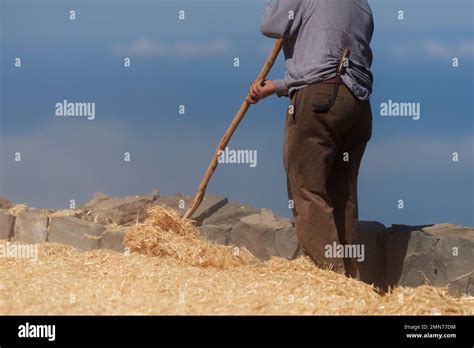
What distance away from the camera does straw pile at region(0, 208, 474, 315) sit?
14.7 ft

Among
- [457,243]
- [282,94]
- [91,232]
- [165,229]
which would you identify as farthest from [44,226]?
[457,243]

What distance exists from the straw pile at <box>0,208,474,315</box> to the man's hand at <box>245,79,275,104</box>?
1.05 meters

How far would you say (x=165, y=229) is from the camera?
20.8 feet

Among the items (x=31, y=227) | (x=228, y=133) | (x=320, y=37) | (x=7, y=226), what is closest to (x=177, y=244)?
(x=228, y=133)

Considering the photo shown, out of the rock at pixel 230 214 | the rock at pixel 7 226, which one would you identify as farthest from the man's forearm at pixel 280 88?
the rock at pixel 7 226

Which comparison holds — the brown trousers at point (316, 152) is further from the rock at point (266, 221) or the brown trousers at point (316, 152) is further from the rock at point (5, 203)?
the rock at point (5, 203)

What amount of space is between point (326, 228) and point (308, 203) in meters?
0.19

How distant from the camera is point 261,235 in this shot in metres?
6.80

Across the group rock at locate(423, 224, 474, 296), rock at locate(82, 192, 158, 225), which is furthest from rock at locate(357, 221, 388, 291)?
rock at locate(82, 192, 158, 225)

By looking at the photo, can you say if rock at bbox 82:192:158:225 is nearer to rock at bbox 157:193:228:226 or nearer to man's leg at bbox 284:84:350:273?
rock at bbox 157:193:228:226

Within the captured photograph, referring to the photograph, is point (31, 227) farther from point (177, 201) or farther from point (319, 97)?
point (319, 97)

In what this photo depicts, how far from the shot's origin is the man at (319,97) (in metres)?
5.52

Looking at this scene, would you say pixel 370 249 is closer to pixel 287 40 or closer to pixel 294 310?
pixel 287 40

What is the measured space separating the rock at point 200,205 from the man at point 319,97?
1736mm
